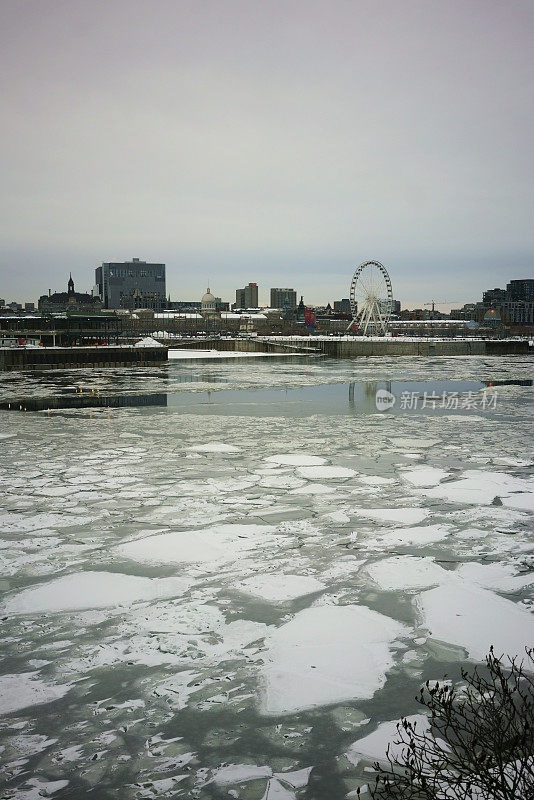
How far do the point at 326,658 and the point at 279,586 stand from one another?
1.46 metres

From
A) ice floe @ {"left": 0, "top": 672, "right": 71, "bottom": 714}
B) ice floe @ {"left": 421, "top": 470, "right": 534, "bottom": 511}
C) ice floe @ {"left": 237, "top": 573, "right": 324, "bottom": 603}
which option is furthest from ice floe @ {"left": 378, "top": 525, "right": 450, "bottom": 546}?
A: ice floe @ {"left": 0, "top": 672, "right": 71, "bottom": 714}

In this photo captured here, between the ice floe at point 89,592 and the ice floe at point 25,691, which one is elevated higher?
the ice floe at point 89,592

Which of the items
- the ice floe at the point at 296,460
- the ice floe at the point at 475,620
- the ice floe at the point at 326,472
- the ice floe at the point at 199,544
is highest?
the ice floe at the point at 296,460

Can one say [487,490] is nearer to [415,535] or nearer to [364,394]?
[415,535]

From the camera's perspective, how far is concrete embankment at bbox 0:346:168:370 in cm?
4126

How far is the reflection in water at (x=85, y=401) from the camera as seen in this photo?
2188 centimetres

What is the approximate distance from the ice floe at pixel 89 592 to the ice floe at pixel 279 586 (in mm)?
651

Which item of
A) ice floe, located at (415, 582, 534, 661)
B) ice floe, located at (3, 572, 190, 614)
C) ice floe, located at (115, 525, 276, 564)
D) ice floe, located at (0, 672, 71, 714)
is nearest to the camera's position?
ice floe, located at (0, 672, 71, 714)

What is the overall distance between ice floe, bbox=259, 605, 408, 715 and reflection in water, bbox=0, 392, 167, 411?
55.5ft

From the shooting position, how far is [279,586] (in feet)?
21.9

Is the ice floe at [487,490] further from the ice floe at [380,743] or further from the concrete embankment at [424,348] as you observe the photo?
the concrete embankment at [424,348]

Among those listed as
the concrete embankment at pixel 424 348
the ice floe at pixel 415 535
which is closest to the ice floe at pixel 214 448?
the ice floe at pixel 415 535

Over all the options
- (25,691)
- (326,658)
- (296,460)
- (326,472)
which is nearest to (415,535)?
(326,658)

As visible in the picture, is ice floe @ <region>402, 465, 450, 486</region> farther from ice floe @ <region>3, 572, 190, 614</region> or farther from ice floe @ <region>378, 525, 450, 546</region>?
ice floe @ <region>3, 572, 190, 614</region>
